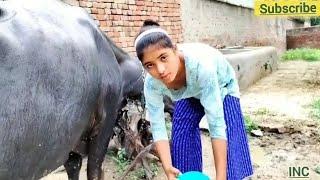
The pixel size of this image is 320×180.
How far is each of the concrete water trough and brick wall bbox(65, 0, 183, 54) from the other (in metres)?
1.33

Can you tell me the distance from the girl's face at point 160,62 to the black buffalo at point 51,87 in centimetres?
56

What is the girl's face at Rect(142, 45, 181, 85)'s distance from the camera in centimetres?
201

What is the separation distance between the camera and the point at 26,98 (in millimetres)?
2209

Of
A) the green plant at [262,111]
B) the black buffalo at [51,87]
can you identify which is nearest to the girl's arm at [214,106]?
the black buffalo at [51,87]

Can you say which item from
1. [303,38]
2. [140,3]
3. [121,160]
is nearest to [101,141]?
[121,160]

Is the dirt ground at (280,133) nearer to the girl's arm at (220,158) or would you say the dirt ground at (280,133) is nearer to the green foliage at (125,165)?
the green foliage at (125,165)

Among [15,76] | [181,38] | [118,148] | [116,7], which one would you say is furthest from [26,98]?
[181,38]

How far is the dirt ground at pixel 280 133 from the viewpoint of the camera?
4199 millimetres

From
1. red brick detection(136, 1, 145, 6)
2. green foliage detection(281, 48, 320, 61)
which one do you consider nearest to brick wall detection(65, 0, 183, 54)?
red brick detection(136, 1, 145, 6)

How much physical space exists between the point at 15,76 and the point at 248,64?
22.2 feet

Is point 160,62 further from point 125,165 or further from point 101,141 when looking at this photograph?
point 125,165

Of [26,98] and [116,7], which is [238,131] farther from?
[116,7]

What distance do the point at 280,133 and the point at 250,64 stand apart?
3.56 metres

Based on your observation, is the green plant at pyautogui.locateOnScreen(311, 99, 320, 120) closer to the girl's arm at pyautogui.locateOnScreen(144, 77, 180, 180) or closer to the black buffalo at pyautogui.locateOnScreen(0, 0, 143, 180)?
the black buffalo at pyautogui.locateOnScreen(0, 0, 143, 180)
